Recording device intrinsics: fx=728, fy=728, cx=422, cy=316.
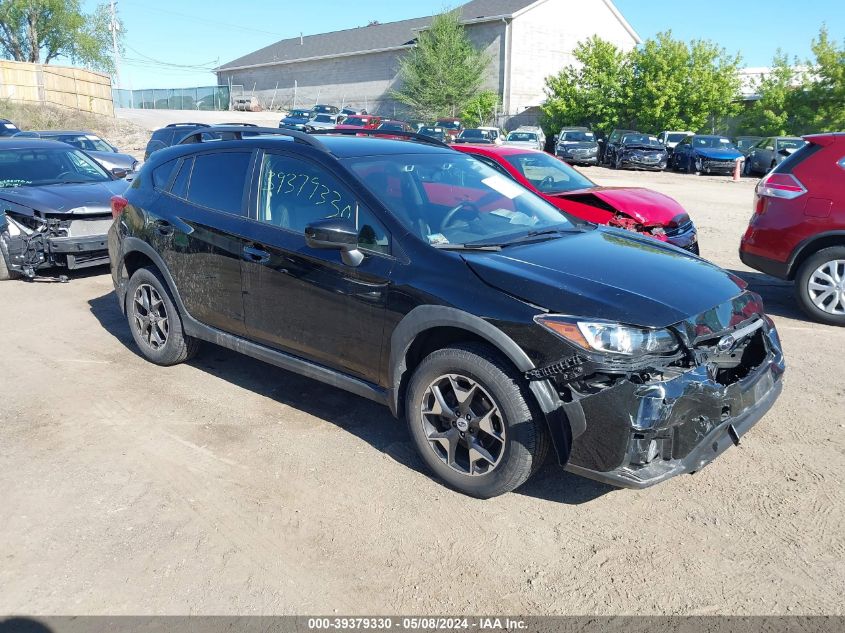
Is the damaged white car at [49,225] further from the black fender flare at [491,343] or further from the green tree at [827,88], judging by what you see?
the green tree at [827,88]

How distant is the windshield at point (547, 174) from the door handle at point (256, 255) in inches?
178

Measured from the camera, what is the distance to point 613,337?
327 cm

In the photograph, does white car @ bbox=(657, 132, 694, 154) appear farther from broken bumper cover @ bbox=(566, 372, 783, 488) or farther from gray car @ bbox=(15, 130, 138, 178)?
broken bumper cover @ bbox=(566, 372, 783, 488)

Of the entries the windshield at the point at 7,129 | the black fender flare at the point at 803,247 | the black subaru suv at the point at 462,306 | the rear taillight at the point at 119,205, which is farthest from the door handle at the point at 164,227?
the windshield at the point at 7,129

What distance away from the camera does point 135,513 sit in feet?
12.0

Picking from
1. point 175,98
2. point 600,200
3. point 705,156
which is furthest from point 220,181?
point 175,98

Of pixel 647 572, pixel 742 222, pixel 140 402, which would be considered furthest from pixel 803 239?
pixel 742 222

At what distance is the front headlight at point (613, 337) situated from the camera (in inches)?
128

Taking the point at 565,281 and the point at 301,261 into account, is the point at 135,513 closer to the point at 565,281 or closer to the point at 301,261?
the point at 301,261

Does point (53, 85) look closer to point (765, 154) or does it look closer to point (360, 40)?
point (360, 40)

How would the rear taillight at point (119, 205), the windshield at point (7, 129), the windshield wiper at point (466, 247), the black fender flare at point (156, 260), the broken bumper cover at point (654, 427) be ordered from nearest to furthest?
the broken bumper cover at point (654, 427) < the windshield wiper at point (466, 247) < the black fender flare at point (156, 260) < the rear taillight at point (119, 205) < the windshield at point (7, 129)

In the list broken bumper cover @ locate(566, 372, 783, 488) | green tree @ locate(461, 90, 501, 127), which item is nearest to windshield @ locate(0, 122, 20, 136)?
broken bumper cover @ locate(566, 372, 783, 488)

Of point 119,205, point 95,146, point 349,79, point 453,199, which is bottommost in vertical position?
point 119,205

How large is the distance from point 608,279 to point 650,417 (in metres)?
0.76
